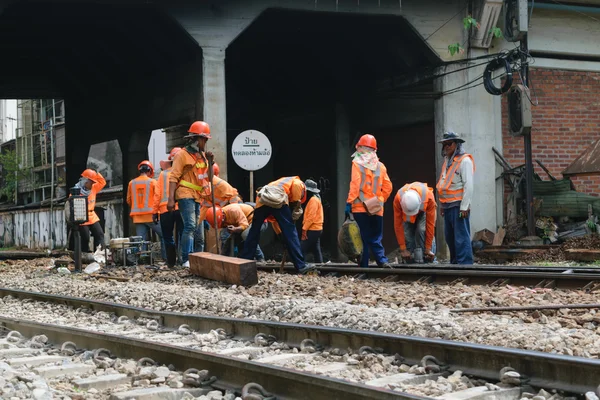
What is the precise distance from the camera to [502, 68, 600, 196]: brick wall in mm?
19766

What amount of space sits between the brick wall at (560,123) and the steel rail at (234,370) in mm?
14688

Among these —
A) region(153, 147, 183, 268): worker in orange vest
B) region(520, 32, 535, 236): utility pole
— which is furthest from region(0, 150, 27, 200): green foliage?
region(153, 147, 183, 268): worker in orange vest

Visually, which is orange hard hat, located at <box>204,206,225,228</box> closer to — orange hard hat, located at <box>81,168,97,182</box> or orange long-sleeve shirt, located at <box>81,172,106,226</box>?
orange long-sleeve shirt, located at <box>81,172,106,226</box>

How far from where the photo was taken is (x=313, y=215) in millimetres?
14562

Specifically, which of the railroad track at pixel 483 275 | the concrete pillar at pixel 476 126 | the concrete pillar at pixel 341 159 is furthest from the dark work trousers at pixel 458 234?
the concrete pillar at pixel 341 159

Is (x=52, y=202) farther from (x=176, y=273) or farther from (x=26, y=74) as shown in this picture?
(x=176, y=273)

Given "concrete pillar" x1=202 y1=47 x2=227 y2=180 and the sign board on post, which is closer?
the sign board on post

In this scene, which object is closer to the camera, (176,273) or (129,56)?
(176,273)

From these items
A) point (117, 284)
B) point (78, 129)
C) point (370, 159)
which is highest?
point (78, 129)

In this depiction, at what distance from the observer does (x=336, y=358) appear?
556cm

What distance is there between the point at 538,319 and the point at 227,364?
8.43 ft

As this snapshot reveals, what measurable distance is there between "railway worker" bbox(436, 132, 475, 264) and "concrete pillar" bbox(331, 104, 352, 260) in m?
10.5

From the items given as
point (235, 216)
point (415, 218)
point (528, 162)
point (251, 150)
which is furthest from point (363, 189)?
point (528, 162)

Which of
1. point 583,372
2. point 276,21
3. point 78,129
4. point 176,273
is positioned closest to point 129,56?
point 276,21
